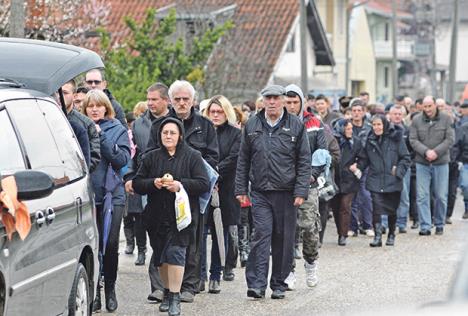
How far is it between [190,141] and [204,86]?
19.2 m

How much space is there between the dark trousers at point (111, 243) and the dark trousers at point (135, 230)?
9.66 ft

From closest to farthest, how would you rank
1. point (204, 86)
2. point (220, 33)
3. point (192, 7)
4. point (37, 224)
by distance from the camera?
point (37, 224) < point (220, 33) < point (204, 86) < point (192, 7)

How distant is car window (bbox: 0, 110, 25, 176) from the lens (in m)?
7.96

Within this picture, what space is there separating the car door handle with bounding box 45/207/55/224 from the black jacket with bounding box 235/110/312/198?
4833mm

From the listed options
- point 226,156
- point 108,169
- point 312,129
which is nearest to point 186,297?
point 108,169

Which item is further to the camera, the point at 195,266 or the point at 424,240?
the point at 424,240

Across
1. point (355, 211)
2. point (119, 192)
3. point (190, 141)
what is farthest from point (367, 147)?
point (119, 192)

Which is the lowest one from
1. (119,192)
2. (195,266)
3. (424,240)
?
(424,240)

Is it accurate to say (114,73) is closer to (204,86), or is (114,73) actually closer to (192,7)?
(204,86)

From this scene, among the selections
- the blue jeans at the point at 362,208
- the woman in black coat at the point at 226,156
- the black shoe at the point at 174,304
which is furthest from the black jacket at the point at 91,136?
the blue jeans at the point at 362,208

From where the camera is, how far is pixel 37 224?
8.05 m

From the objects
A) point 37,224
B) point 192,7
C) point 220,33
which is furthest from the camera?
point 192,7

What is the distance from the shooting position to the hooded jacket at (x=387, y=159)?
1900cm

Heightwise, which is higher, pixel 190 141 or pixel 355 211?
pixel 190 141
